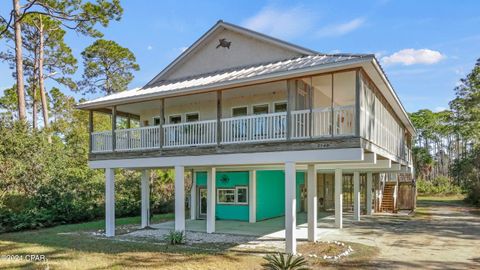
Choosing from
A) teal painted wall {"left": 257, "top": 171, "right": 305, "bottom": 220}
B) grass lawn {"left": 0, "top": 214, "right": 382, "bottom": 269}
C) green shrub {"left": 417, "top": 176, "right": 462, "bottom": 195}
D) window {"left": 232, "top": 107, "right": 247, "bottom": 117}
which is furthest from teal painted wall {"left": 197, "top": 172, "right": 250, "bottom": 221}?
green shrub {"left": 417, "top": 176, "right": 462, "bottom": 195}

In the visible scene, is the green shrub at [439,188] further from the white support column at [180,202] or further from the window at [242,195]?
the white support column at [180,202]

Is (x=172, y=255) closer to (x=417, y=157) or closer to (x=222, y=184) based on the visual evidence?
(x=222, y=184)

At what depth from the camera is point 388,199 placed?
27.4m

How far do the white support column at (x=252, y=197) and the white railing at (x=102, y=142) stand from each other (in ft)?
23.4

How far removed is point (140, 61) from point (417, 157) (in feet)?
140

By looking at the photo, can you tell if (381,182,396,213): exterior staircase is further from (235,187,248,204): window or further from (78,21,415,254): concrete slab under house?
(235,187,248,204): window

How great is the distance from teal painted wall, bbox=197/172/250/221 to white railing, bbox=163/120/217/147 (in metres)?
5.91

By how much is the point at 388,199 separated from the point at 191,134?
17.9 m

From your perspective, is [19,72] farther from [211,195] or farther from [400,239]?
[400,239]

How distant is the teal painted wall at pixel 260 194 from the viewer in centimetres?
2100

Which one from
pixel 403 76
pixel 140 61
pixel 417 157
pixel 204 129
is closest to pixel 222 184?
pixel 204 129

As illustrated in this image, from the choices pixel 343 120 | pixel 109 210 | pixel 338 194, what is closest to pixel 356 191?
pixel 338 194

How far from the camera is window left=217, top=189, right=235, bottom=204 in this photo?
21453 mm

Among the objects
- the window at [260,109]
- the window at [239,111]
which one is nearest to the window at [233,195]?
the window at [239,111]
